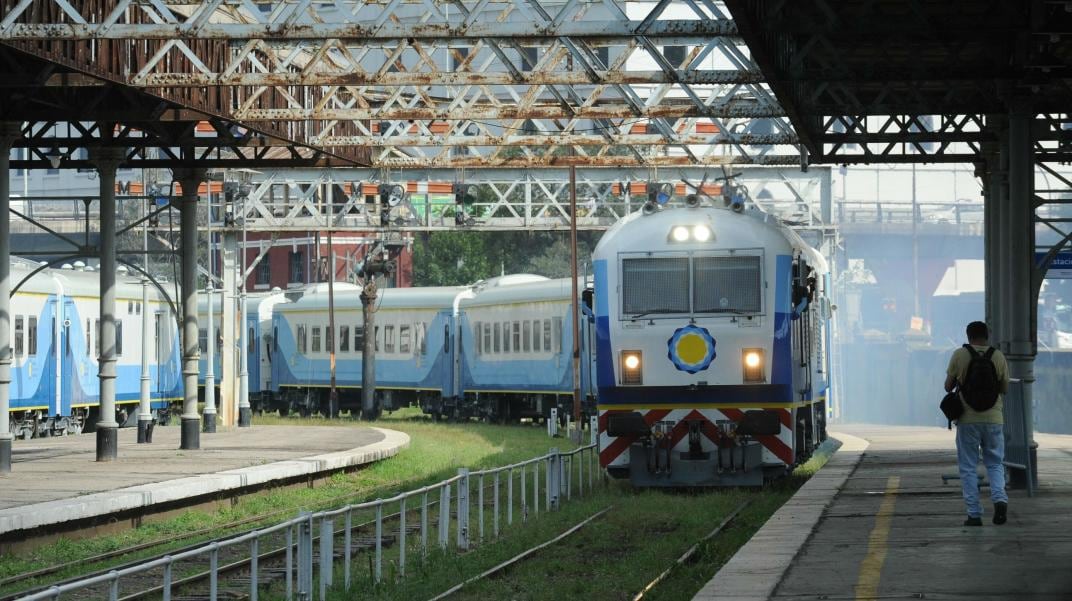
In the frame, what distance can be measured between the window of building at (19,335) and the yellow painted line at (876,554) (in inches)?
785

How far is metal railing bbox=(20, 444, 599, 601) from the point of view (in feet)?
34.3

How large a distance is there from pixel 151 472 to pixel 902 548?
38.2 ft

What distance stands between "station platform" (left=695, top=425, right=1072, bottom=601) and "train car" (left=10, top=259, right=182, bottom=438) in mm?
18357

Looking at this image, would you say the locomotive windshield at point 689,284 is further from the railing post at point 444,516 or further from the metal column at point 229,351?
the metal column at point 229,351

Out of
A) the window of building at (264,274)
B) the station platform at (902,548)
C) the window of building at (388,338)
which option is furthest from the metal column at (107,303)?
the window of building at (264,274)

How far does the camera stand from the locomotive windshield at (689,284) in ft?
66.9

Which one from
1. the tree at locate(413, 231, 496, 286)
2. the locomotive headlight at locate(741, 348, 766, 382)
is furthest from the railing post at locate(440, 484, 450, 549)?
the tree at locate(413, 231, 496, 286)

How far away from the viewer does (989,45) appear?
71.8 ft

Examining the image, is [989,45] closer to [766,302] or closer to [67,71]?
[766,302]

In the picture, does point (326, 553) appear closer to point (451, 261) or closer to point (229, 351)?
point (229, 351)

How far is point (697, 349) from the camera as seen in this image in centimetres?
2020

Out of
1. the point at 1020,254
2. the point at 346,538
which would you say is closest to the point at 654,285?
the point at 1020,254

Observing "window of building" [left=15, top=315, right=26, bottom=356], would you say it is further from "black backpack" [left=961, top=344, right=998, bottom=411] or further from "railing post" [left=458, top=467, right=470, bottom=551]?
"black backpack" [left=961, top=344, right=998, bottom=411]

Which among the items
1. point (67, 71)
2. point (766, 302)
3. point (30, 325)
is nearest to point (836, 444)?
point (766, 302)
